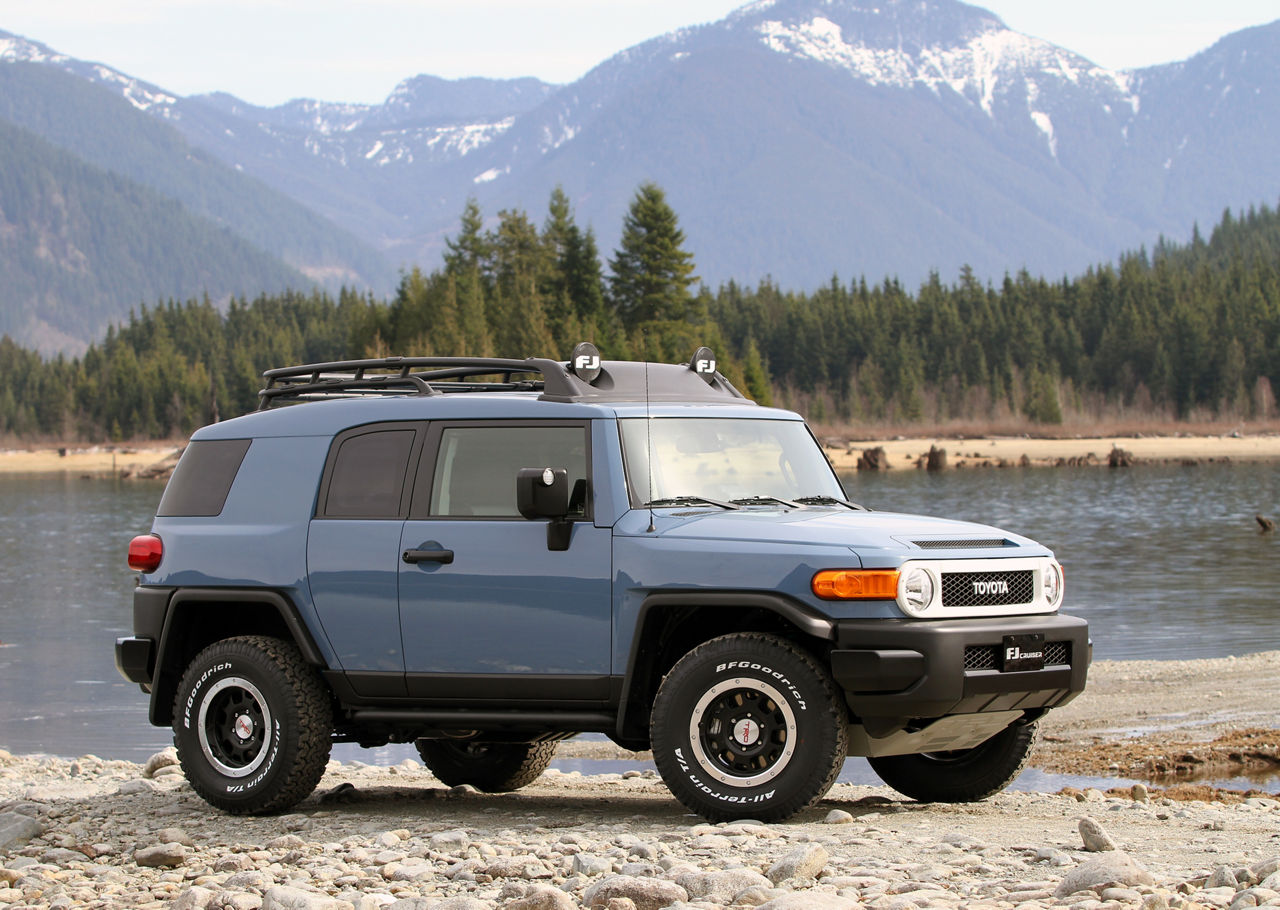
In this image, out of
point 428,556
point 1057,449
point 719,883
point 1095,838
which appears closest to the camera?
point 719,883

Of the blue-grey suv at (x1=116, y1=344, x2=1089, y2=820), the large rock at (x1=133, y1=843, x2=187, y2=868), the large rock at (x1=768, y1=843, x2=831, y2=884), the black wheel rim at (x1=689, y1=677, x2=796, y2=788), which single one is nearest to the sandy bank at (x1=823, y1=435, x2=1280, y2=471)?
the blue-grey suv at (x1=116, y1=344, x2=1089, y2=820)

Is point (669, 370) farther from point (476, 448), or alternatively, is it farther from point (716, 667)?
point (716, 667)

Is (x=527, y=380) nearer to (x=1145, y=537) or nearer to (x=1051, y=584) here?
(x=1051, y=584)

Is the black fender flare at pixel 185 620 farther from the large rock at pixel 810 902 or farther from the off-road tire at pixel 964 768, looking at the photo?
the large rock at pixel 810 902

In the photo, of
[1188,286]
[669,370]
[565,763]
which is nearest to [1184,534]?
[565,763]

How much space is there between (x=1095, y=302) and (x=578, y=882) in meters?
180

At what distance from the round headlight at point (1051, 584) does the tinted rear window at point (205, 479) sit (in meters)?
4.78

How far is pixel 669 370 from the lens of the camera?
938 cm

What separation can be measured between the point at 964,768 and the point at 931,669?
2046mm

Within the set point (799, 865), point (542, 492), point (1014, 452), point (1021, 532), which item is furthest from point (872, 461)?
point (799, 865)

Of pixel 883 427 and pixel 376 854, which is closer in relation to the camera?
pixel 376 854

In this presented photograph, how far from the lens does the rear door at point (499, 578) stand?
831 centimetres

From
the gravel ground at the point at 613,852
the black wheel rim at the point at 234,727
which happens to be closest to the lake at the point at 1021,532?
the gravel ground at the point at 613,852

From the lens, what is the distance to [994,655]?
26.0ft
